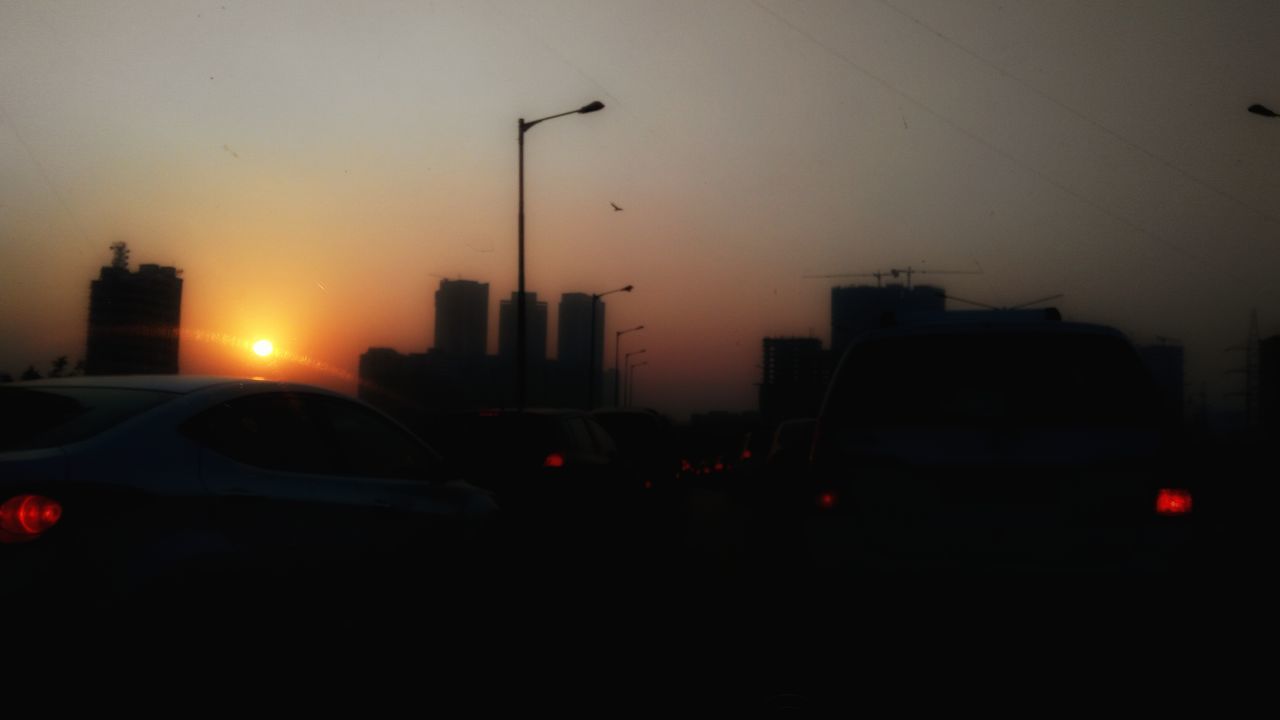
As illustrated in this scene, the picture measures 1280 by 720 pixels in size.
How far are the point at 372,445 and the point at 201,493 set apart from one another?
2308mm

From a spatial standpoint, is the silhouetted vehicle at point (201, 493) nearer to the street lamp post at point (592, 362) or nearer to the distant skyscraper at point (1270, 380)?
the street lamp post at point (592, 362)

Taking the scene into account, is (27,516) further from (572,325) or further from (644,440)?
(572,325)

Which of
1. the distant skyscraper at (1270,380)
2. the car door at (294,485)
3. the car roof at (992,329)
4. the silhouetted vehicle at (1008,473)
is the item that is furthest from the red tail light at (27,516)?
the distant skyscraper at (1270,380)

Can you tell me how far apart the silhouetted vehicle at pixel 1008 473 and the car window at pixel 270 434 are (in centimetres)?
237

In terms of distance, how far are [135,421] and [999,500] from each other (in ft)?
12.0

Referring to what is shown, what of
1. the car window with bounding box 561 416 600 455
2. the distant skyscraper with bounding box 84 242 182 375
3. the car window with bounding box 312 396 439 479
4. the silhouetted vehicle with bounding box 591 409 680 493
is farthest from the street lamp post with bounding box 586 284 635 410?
the car window with bounding box 312 396 439 479

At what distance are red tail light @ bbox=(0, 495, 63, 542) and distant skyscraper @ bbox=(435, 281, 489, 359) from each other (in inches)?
1879

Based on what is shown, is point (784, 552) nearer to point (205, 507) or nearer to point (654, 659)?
point (654, 659)

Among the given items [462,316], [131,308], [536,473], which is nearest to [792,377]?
[462,316]

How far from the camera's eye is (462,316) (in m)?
52.8

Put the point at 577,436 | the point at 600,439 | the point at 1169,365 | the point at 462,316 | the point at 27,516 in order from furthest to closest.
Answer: the point at 1169,365, the point at 462,316, the point at 600,439, the point at 577,436, the point at 27,516

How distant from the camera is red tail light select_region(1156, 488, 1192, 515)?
17.4ft

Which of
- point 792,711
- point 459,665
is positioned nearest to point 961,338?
point 792,711

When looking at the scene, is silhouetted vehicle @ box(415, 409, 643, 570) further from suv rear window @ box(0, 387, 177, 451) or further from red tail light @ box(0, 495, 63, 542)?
red tail light @ box(0, 495, 63, 542)
